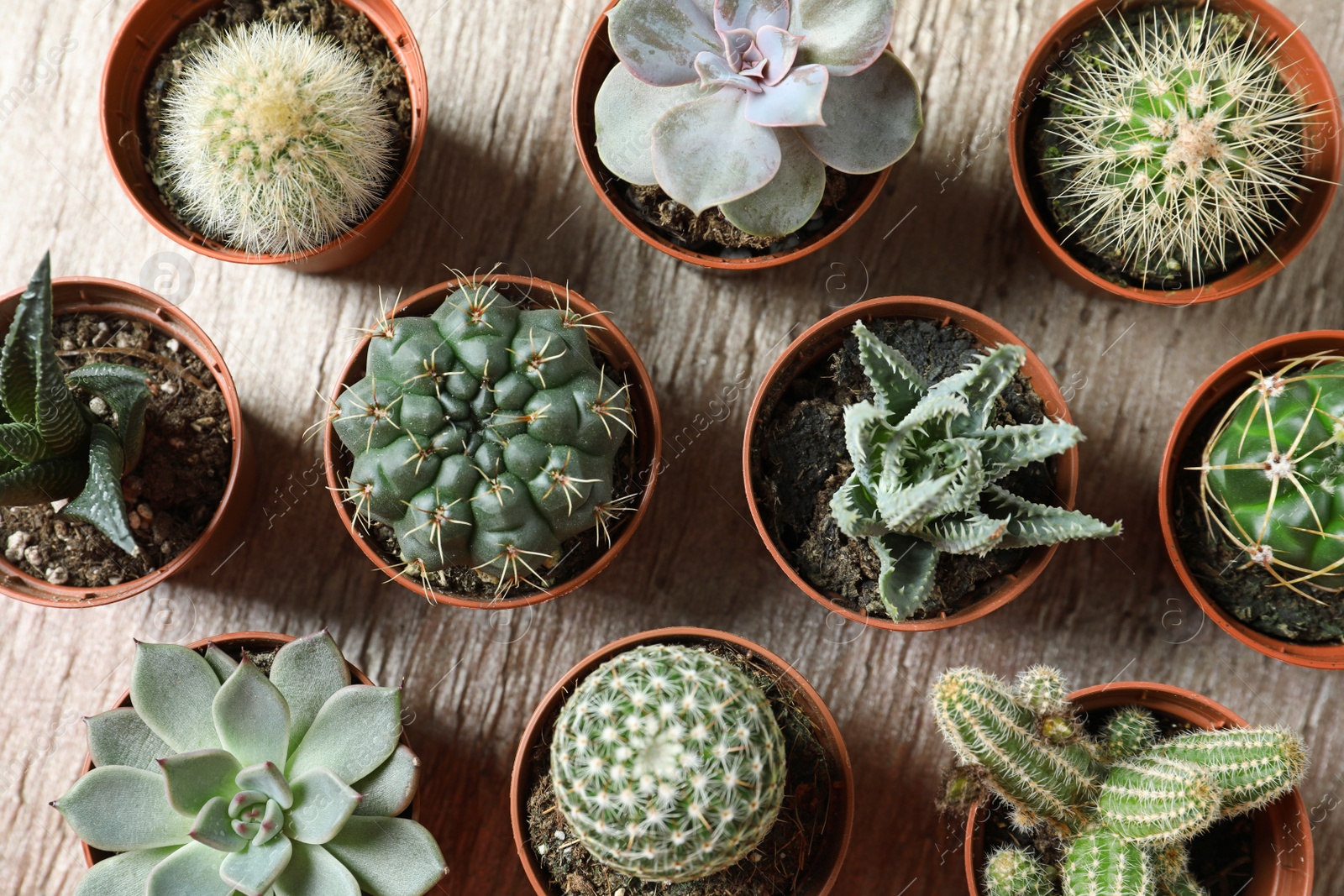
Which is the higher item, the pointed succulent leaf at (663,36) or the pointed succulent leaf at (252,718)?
the pointed succulent leaf at (663,36)

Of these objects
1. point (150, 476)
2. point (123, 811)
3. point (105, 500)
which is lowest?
point (123, 811)

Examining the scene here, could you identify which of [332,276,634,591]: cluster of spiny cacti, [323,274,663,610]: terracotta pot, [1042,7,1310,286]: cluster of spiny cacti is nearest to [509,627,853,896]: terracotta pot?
[323,274,663,610]: terracotta pot

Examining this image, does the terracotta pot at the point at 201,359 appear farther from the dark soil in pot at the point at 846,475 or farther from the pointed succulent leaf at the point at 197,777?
the dark soil in pot at the point at 846,475

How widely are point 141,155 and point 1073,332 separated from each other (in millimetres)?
1722

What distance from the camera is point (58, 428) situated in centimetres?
136

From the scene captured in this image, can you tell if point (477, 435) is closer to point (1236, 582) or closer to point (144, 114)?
point (144, 114)

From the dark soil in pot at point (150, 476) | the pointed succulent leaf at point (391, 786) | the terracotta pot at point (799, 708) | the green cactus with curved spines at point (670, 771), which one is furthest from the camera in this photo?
the dark soil in pot at point (150, 476)

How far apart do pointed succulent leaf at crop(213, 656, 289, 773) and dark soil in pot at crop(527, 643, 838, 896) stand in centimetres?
40

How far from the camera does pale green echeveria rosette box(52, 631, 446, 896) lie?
4.53 feet

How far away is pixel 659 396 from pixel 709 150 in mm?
543

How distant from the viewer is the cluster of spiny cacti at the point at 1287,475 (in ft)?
4.68

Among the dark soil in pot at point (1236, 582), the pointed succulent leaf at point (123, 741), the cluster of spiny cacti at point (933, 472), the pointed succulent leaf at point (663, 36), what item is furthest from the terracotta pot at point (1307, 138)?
the pointed succulent leaf at point (123, 741)

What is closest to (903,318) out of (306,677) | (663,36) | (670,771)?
(663,36)

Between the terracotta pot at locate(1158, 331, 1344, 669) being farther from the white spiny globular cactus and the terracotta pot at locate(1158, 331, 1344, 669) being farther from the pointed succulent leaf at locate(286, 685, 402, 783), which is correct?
the white spiny globular cactus
